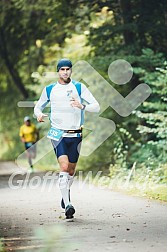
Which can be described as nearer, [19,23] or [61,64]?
[61,64]

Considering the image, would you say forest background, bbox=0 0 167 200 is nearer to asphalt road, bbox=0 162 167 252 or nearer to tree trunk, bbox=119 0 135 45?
tree trunk, bbox=119 0 135 45

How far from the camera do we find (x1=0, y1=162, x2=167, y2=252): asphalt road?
8109 millimetres

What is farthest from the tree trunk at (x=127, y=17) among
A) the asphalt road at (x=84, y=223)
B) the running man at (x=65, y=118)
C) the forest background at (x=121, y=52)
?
the running man at (x=65, y=118)

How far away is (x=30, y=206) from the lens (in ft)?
40.9

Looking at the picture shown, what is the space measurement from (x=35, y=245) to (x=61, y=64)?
3364 millimetres

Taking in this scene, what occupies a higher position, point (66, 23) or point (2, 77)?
point (66, 23)

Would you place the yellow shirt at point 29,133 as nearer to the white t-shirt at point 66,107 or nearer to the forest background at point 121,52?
the forest background at point 121,52

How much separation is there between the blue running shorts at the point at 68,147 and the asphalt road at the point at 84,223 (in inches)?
34.7

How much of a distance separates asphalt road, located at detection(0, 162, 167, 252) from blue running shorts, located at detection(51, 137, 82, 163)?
0.88 metres

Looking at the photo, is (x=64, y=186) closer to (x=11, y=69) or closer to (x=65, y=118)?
(x=65, y=118)

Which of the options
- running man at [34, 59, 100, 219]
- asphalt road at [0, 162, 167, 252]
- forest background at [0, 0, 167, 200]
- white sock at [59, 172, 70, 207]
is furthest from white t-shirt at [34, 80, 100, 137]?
forest background at [0, 0, 167, 200]

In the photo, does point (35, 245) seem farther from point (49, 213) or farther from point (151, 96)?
point (151, 96)

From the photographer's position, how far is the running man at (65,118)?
1073cm

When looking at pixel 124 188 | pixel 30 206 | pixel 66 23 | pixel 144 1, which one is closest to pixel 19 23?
pixel 66 23
